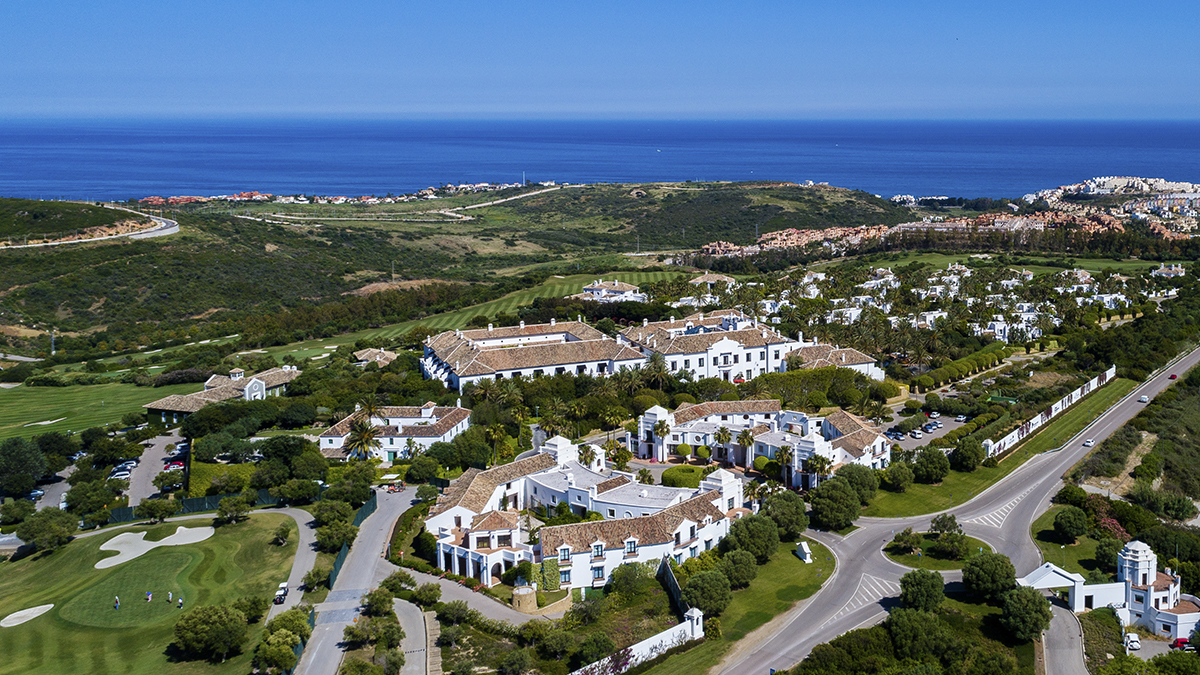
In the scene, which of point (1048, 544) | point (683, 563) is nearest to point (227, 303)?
point (683, 563)

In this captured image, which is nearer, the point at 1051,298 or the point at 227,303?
the point at 1051,298

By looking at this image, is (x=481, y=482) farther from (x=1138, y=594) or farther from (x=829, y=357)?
(x=829, y=357)

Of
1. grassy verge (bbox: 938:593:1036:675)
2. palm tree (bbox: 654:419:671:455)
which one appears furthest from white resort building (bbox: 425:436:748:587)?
grassy verge (bbox: 938:593:1036:675)

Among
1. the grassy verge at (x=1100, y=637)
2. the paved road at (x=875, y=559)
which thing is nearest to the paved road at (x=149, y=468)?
the paved road at (x=875, y=559)

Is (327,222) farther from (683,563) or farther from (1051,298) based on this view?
(683,563)

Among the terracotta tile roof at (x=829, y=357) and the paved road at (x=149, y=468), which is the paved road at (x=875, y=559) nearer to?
the terracotta tile roof at (x=829, y=357)

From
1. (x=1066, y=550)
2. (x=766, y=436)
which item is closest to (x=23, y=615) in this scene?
(x=766, y=436)

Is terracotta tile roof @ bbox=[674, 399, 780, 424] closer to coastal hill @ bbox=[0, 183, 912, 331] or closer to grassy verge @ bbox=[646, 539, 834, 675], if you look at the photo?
grassy verge @ bbox=[646, 539, 834, 675]
